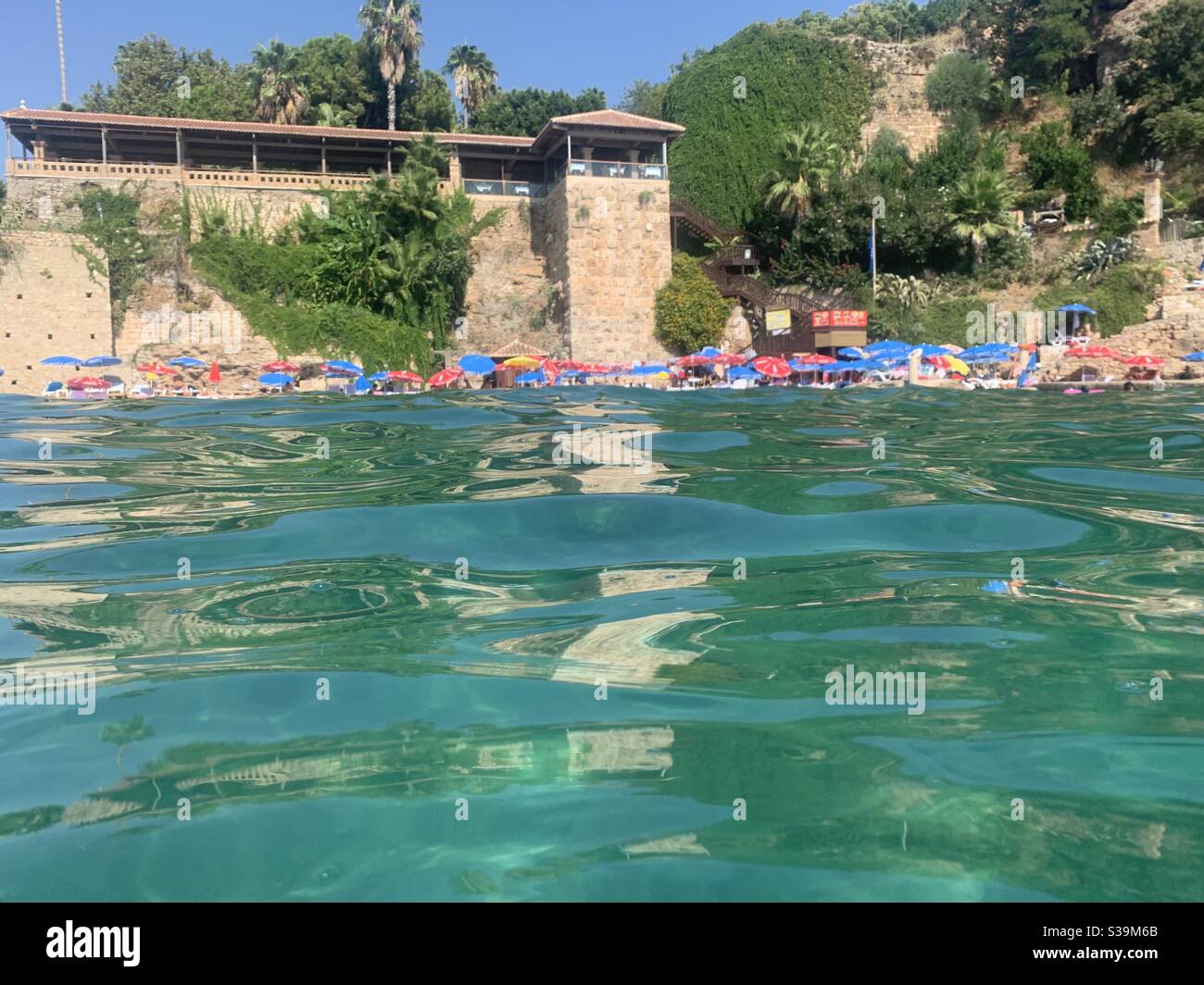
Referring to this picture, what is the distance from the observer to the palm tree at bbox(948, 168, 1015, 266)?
2928 cm

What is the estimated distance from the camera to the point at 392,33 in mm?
34062

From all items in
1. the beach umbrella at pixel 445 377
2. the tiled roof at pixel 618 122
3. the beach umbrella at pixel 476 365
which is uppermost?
the tiled roof at pixel 618 122

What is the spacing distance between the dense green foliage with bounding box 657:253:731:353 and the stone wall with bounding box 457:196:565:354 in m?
3.40

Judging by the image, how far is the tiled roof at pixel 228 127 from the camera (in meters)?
27.0

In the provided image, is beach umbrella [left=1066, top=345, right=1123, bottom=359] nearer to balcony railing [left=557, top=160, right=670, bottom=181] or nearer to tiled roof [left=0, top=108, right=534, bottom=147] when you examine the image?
balcony railing [left=557, top=160, right=670, bottom=181]

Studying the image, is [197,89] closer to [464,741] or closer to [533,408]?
[533,408]

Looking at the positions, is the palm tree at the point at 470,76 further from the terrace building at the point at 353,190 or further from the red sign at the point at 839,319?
the red sign at the point at 839,319

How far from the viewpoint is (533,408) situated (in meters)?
11.5

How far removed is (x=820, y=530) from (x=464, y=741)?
2741 millimetres

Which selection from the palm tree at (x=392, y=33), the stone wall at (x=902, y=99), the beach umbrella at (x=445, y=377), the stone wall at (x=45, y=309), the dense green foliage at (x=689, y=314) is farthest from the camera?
the stone wall at (x=902, y=99)

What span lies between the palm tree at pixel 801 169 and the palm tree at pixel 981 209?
4325mm

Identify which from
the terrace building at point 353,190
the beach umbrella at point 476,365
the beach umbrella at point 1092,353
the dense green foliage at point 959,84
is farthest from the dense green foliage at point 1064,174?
the beach umbrella at point 476,365

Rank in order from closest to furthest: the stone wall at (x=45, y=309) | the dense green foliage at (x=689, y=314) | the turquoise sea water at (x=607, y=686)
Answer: the turquoise sea water at (x=607, y=686) → the stone wall at (x=45, y=309) → the dense green foliage at (x=689, y=314)

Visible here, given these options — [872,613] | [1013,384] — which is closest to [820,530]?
[872,613]
